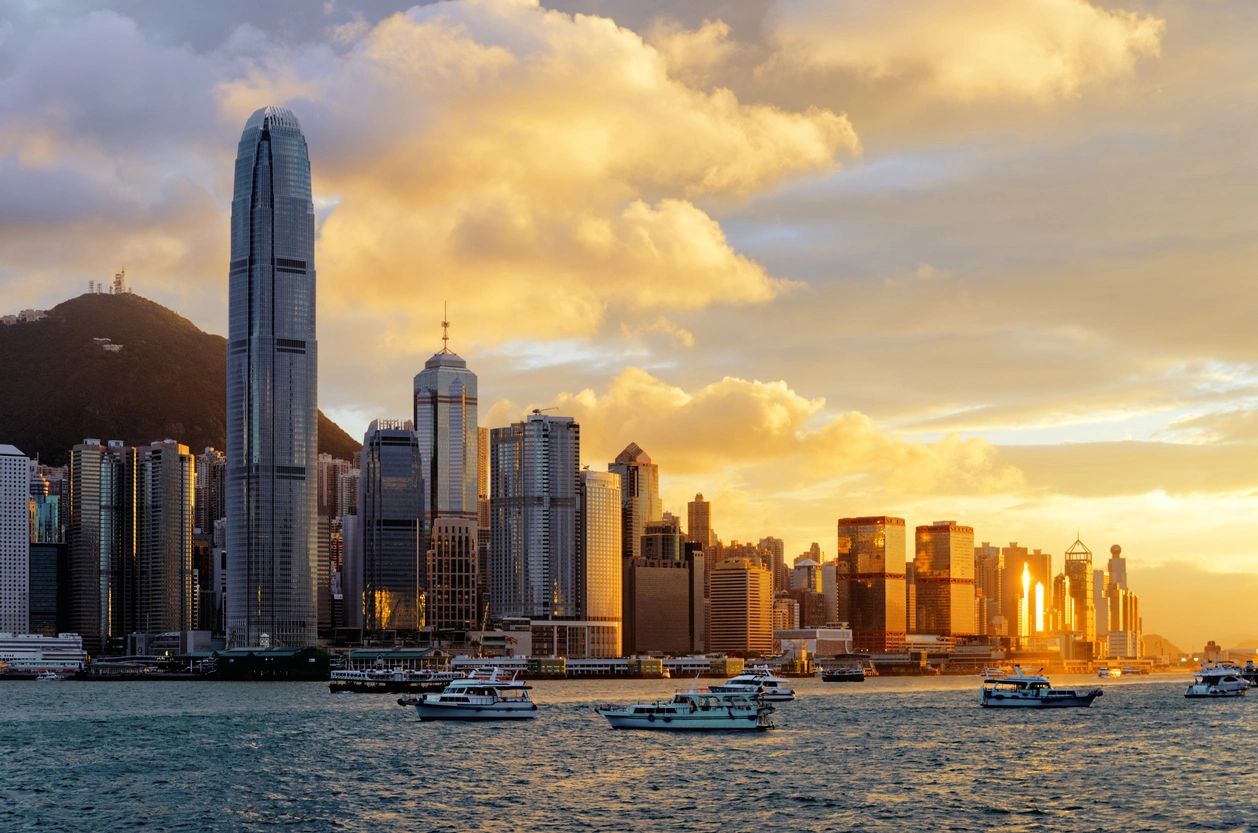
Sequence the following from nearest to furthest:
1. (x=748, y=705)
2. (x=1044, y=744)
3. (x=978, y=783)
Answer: (x=978, y=783)
(x=1044, y=744)
(x=748, y=705)

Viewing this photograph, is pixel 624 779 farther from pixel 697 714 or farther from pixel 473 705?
pixel 473 705

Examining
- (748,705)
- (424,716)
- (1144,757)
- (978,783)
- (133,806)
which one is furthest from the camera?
(424,716)

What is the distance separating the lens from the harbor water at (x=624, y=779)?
104562mm

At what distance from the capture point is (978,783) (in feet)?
408

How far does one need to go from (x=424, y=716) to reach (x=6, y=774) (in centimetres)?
6642

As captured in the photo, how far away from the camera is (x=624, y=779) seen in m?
126

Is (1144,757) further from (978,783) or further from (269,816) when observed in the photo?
(269,816)

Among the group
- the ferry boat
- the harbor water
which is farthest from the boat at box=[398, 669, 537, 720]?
the ferry boat

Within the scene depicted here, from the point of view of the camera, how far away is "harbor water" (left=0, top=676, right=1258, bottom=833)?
343 feet

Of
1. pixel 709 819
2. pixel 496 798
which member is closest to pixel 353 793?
pixel 496 798

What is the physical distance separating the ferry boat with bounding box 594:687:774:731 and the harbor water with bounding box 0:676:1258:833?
2137 millimetres

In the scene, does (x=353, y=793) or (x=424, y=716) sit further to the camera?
(x=424, y=716)

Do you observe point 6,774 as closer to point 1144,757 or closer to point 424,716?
point 424,716

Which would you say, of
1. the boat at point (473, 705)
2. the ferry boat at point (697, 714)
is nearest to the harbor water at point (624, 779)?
the ferry boat at point (697, 714)
